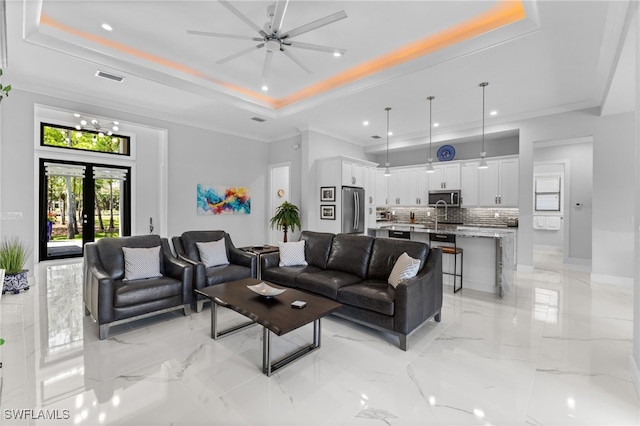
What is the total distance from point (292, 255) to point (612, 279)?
18.0 feet

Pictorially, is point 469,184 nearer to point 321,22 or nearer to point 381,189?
point 381,189

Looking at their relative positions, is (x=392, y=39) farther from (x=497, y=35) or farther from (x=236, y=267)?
(x=236, y=267)

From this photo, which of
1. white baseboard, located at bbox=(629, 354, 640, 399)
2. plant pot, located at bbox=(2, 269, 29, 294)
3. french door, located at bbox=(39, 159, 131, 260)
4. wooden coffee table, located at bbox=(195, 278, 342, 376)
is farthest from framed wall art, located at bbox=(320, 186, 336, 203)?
plant pot, located at bbox=(2, 269, 29, 294)

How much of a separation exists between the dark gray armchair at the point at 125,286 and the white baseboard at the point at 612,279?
262 inches

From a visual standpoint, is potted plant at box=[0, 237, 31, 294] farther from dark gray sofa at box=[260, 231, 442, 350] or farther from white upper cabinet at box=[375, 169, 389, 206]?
white upper cabinet at box=[375, 169, 389, 206]

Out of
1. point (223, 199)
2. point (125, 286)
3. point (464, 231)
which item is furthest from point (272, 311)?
point (223, 199)

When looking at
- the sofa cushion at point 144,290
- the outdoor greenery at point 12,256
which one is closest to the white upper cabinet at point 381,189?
the sofa cushion at point 144,290

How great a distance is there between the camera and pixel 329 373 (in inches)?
95.7

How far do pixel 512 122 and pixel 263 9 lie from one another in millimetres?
5349

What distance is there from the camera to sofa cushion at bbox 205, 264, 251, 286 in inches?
152

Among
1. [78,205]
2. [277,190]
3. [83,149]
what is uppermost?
[83,149]

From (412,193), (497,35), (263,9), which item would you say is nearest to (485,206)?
(412,193)

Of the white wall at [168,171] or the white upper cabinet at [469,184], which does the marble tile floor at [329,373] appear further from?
the white upper cabinet at [469,184]

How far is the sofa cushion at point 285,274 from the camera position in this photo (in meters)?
3.96
